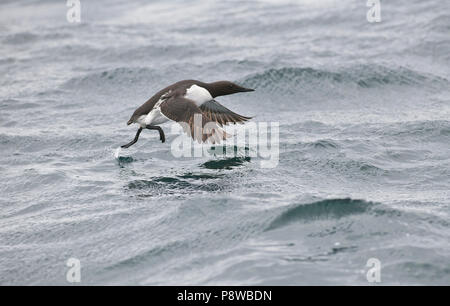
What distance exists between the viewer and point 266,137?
10.2m

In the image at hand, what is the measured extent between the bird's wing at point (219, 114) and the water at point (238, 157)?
2.51 feet

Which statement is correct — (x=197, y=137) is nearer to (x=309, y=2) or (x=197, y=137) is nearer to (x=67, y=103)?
(x=67, y=103)

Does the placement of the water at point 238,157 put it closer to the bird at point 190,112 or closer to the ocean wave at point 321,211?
the ocean wave at point 321,211

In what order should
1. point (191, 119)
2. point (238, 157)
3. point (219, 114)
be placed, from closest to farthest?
point (191, 119), point (238, 157), point (219, 114)

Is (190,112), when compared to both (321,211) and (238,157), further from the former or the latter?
(321,211)

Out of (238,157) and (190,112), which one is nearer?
(190,112)

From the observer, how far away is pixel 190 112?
900cm

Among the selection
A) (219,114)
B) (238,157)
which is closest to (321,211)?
(238,157)

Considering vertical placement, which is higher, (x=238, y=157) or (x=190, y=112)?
(x=190, y=112)

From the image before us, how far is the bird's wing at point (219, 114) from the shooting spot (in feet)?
33.2

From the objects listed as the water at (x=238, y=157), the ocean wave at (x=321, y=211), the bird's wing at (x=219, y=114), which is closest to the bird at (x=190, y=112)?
the bird's wing at (x=219, y=114)

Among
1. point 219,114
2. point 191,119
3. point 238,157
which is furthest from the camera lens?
point 219,114

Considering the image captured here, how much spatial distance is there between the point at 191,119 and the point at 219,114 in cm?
133
